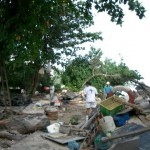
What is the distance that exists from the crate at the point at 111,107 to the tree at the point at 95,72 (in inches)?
526

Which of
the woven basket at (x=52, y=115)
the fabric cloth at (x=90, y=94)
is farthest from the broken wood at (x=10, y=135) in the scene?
the fabric cloth at (x=90, y=94)

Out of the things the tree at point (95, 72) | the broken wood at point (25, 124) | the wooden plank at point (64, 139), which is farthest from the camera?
the tree at point (95, 72)

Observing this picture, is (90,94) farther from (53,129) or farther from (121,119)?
(121,119)

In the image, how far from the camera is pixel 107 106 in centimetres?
1195

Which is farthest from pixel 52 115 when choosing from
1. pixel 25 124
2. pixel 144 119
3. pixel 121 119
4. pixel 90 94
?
pixel 144 119

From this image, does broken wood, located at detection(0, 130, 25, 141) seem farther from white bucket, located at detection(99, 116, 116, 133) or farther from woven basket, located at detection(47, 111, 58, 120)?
woven basket, located at detection(47, 111, 58, 120)

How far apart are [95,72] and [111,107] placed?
16588 millimetres

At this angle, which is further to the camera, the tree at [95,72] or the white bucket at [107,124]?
the tree at [95,72]

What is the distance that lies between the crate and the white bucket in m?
0.77

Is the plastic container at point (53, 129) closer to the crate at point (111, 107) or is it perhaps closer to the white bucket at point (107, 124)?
the crate at point (111, 107)

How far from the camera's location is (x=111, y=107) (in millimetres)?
11828

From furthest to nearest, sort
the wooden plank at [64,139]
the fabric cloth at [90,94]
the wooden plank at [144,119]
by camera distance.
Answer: the fabric cloth at [90,94]
the wooden plank at [64,139]
the wooden plank at [144,119]

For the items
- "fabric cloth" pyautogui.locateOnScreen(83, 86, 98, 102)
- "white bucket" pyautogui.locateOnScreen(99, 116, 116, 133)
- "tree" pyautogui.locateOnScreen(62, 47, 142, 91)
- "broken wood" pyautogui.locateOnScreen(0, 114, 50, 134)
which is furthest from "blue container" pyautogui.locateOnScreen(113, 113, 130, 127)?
"tree" pyautogui.locateOnScreen(62, 47, 142, 91)

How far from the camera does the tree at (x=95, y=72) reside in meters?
26.0
